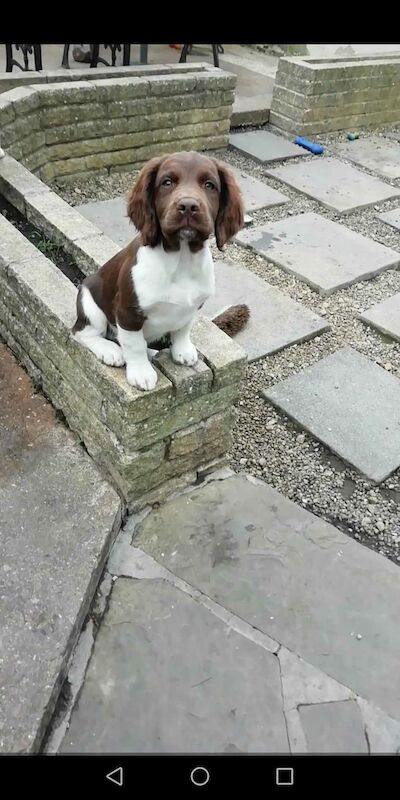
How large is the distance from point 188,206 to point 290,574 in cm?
155

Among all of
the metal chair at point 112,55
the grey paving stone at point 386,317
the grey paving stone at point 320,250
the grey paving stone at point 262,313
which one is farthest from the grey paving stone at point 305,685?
the metal chair at point 112,55

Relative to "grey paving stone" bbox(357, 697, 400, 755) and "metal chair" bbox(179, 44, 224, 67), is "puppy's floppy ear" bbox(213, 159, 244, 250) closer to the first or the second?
"grey paving stone" bbox(357, 697, 400, 755)

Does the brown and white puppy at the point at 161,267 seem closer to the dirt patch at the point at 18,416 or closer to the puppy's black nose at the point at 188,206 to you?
the puppy's black nose at the point at 188,206

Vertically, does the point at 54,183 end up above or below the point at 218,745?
above

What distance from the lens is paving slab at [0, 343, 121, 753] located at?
1.88 m

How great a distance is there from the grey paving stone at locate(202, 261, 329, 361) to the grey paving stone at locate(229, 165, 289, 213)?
1.27 m

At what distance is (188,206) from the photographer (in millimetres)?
1748

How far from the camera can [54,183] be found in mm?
5492

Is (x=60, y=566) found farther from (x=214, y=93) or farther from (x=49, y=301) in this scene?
(x=214, y=93)

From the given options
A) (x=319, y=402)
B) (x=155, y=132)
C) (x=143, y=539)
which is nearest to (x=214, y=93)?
(x=155, y=132)

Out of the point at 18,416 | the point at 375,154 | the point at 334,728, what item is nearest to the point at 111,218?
the point at 18,416

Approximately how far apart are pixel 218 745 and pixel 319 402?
6.62 ft
